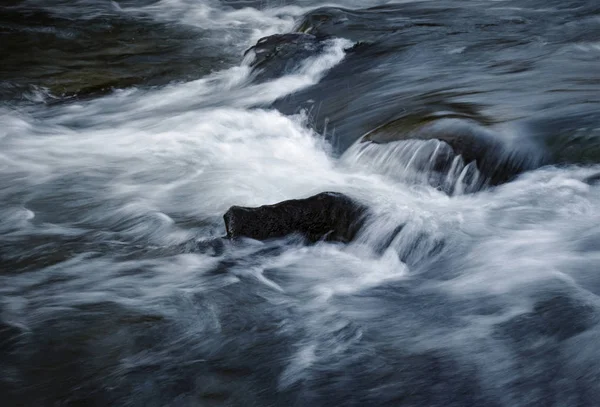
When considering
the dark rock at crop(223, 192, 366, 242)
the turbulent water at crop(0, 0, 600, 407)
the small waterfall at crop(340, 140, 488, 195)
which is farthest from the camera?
the small waterfall at crop(340, 140, 488, 195)

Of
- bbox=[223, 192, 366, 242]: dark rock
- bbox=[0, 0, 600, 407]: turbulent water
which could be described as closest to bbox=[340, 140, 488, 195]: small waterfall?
bbox=[0, 0, 600, 407]: turbulent water

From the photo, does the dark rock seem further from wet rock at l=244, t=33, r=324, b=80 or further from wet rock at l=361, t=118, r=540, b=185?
wet rock at l=244, t=33, r=324, b=80

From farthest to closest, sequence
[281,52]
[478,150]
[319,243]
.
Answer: [281,52], [478,150], [319,243]

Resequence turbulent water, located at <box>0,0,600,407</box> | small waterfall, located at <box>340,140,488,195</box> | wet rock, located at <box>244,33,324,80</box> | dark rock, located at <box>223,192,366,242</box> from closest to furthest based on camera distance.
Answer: turbulent water, located at <box>0,0,600,407</box>
dark rock, located at <box>223,192,366,242</box>
small waterfall, located at <box>340,140,488,195</box>
wet rock, located at <box>244,33,324,80</box>

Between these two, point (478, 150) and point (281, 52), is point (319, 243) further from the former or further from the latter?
point (281, 52)

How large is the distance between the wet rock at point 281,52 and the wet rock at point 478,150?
3.28 m

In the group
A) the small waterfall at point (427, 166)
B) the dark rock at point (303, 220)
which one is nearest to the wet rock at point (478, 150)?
the small waterfall at point (427, 166)

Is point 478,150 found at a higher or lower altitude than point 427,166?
higher

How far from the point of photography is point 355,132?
23.5 feet

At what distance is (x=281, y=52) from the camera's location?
9.83m

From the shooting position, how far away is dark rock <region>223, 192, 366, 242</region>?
210 inches

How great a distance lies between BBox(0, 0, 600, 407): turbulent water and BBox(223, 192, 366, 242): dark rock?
0.09 metres

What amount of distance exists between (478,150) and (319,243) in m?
1.44

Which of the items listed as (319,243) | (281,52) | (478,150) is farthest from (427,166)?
(281,52)
